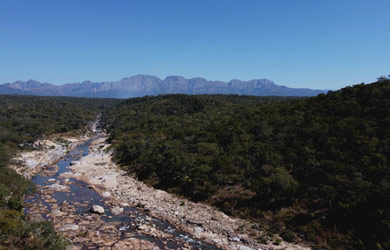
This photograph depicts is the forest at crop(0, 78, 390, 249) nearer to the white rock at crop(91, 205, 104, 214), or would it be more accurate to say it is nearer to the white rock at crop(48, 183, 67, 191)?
the white rock at crop(48, 183, 67, 191)

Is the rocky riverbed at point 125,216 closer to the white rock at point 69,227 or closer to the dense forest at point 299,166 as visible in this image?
the white rock at point 69,227

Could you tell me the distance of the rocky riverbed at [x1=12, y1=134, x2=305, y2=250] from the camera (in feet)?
72.0

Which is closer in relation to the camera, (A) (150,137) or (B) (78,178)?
(B) (78,178)

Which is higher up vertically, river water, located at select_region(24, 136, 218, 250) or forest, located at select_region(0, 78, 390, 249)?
forest, located at select_region(0, 78, 390, 249)

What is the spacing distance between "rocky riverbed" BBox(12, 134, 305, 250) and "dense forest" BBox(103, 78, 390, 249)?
2.84m

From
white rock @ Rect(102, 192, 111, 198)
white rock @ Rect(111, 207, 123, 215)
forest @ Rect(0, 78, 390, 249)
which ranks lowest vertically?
white rock @ Rect(102, 192, 111, 198)

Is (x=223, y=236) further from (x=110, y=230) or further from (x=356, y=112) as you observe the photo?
(x=356, y=112)

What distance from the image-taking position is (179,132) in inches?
2210

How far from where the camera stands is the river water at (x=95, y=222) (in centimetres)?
2158

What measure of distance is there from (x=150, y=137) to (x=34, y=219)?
37.0 metres

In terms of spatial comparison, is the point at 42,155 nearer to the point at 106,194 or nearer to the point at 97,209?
the point at 106,194

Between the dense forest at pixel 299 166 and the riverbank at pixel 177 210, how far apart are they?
5.64ft

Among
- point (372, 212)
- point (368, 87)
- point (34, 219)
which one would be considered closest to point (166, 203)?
point (34, 219)

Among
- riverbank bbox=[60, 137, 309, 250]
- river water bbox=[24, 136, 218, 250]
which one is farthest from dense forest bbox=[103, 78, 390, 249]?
river water bbox=[24, 136, 218, 250]
